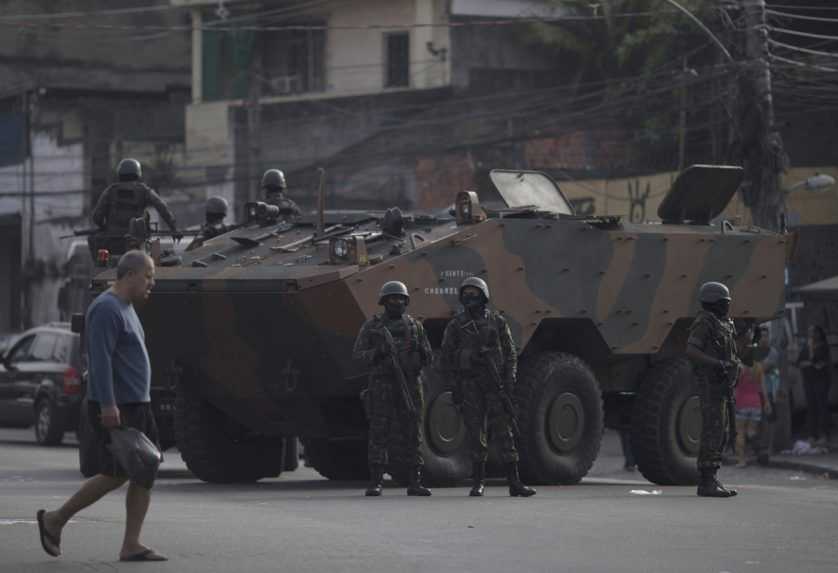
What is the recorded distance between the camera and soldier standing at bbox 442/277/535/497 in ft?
47.0

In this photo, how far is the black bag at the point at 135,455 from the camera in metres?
9.33

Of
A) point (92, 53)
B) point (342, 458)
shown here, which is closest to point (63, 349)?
point (342, 458)

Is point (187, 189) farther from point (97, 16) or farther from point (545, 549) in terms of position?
point (545, 549)

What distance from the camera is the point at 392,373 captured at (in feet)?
Answer: 46.9

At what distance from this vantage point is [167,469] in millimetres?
20844

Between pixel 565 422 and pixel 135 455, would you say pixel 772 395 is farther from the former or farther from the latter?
pixel 135 455

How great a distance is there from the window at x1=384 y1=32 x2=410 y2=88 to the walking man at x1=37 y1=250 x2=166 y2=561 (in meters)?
32.9

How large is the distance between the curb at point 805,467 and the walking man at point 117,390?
42.8 feet

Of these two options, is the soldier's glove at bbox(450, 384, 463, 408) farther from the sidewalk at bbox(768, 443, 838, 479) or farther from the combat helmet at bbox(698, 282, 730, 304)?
the sidewalk at bbox(768, 443, 838, 479)

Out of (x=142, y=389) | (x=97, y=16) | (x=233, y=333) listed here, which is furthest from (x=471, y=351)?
(x=97, y=16)

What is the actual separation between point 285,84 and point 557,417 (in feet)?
97.0

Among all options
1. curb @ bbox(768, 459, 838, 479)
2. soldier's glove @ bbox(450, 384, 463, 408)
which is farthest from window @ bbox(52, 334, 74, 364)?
soldier's glove @ bbox(450, 384, 463, 408)

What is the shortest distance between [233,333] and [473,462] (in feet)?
7.26

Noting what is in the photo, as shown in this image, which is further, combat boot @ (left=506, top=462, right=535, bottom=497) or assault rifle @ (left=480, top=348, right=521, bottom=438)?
combat boot @ (left=506, top=462, right=535, bottom=497)
